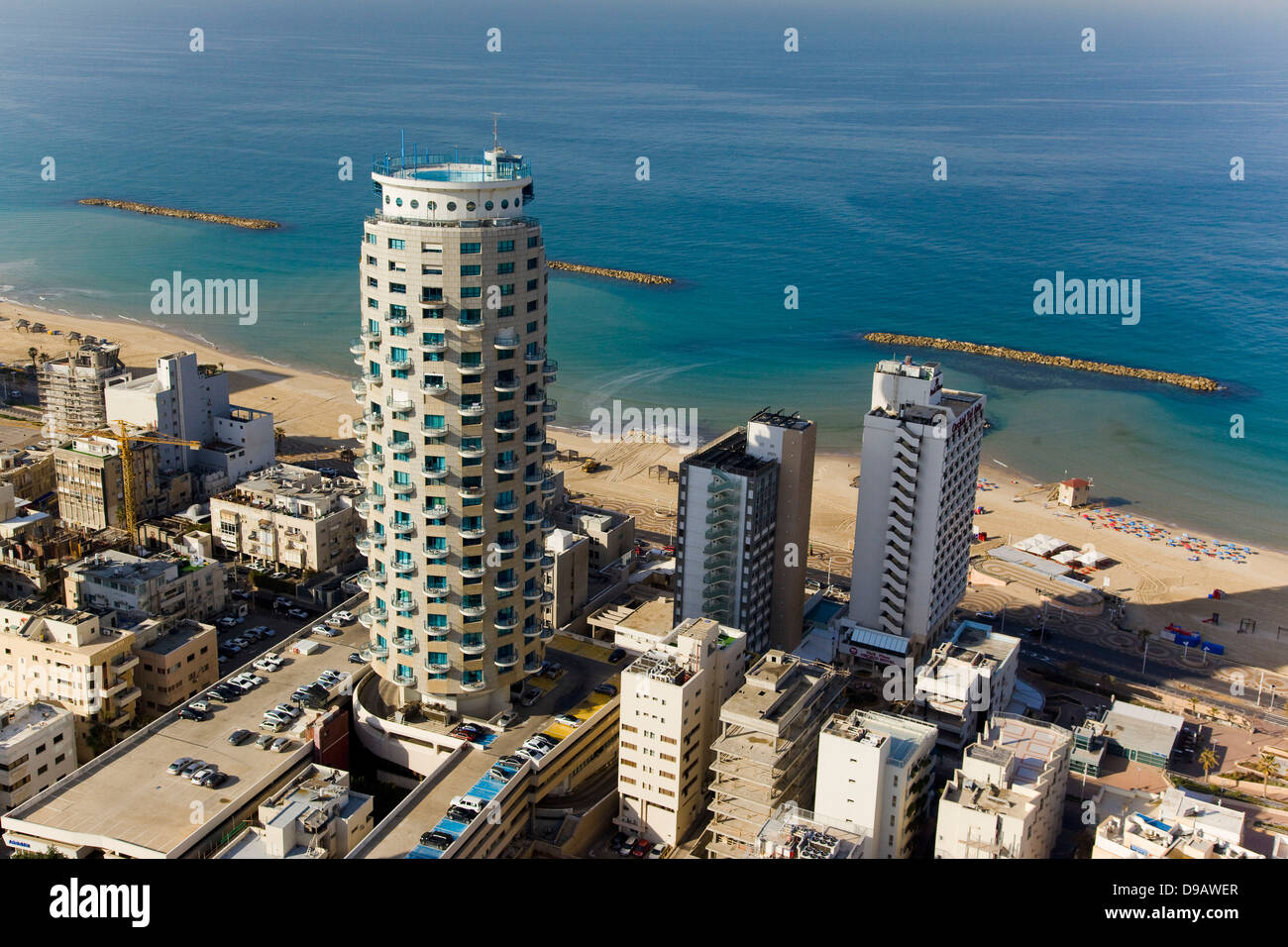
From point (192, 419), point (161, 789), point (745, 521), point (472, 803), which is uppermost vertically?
point (192, 419)

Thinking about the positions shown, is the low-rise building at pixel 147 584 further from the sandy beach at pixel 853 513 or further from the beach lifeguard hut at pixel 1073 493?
the beach lifeguard hut at pixel 1073 493

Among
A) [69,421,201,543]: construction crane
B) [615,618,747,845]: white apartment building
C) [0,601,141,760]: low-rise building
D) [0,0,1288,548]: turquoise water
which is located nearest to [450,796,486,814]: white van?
[615,618,747,845]: white apartment building

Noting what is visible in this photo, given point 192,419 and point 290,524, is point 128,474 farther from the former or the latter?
point 290,524

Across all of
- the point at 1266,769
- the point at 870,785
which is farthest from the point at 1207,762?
the point at 870,785

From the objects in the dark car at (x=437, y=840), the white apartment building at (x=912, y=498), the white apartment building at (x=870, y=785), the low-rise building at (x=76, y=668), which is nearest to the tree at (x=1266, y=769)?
the white apartment building at (x=912, y=498)

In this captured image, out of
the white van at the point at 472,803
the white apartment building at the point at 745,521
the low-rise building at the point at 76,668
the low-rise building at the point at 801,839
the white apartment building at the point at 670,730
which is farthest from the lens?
the white apartment building at the point at 745,521

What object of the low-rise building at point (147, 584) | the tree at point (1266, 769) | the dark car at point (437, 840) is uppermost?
the low-rise building at point (147, 584)

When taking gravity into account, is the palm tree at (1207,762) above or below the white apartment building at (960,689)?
below
